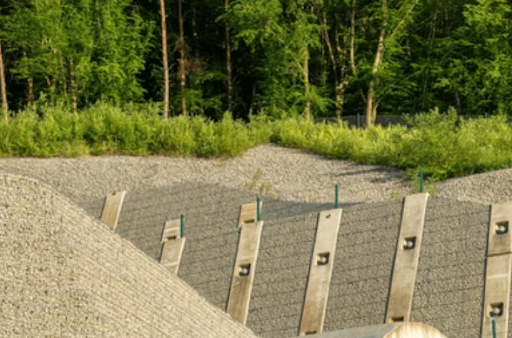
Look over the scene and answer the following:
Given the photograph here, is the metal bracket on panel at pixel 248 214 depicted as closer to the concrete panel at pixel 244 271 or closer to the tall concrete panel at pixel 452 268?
the concrete panel at pixel 244 271

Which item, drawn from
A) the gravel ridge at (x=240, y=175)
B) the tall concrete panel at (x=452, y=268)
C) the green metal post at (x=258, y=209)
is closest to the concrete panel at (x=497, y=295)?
the tall concrete panel at (x=452, y=268)

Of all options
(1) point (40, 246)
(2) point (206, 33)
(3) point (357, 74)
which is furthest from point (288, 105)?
(1) point (40, 246)

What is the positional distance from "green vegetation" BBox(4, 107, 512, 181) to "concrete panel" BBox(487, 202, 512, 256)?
1128cm

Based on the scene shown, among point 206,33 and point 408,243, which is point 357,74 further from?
point 408,243

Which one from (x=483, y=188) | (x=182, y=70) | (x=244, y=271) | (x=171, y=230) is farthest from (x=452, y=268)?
(x=182, y=70)

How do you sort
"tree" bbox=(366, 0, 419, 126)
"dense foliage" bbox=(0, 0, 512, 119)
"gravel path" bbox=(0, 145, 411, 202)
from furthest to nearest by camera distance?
"tree" bbox=(366, 0, 419, 126), "dense foliage" bbox=(0, 0, 512, 119), "gravel path" bbox=(0, 145, 411, 202)

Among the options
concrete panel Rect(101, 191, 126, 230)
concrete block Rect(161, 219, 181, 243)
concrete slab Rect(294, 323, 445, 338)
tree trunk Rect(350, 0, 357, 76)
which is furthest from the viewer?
tree trunk Rect(350, 0, 357, 76)

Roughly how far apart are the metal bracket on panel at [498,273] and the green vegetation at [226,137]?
11434mm

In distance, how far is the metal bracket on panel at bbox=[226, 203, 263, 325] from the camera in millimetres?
29891

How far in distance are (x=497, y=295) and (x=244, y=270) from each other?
→ 596cm

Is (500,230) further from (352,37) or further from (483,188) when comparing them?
(352,37)

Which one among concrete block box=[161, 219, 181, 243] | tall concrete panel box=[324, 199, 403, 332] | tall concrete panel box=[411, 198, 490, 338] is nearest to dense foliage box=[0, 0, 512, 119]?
concrete block box=[161, 219, 181, 243]

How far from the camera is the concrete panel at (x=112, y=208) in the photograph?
36938 mm

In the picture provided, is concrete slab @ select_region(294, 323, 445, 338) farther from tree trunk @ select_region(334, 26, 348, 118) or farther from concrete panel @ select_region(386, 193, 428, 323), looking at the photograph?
tree trunk @ select_region(334, 26, 348, 118)
